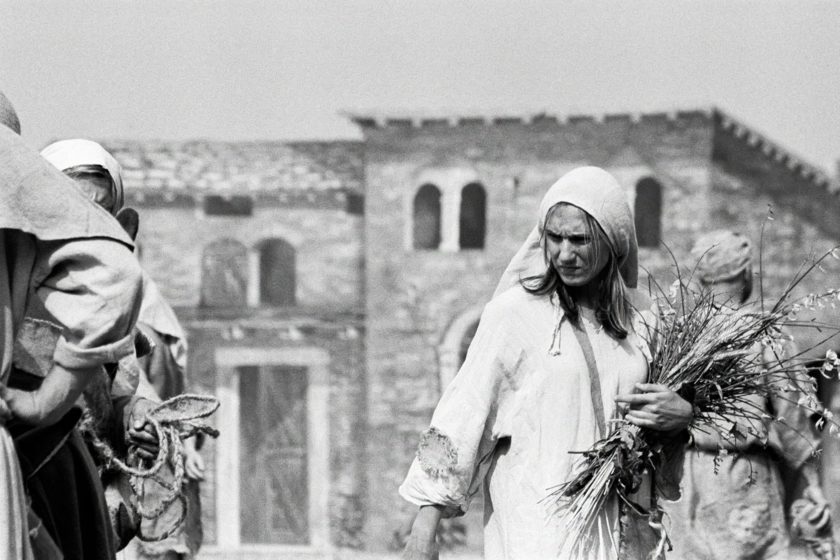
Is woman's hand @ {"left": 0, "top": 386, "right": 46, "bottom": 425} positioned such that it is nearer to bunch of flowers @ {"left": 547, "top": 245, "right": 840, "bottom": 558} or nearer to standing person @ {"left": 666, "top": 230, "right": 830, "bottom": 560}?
bunch of flowers @ {"left": 547, "top": 245, "right": 840, "bottom": 558}

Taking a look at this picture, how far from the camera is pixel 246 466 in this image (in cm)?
2416

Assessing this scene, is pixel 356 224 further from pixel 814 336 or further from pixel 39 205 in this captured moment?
pixel 39 205

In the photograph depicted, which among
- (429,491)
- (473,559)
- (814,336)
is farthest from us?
(814,336)

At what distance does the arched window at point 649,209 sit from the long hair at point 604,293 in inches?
736

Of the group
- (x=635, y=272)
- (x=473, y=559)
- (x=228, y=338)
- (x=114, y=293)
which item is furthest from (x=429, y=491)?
(x=228, y=338)

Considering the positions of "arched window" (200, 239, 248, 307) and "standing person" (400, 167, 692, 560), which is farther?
"arched window" (200, 239, 248, 307)

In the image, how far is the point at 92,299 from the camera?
13.7 feet

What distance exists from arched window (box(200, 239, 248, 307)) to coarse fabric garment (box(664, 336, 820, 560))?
16.5 meters

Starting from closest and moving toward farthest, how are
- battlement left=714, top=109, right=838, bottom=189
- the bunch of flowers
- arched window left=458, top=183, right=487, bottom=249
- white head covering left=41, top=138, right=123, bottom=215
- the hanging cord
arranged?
1. the bunch of flowers
2. the hanging cord
3. white head covering left=41, top=138, right=123, bottom=215
4. battlement left=714, top=109, right=838, bottom=189
5. arched window left=458, top=183, right=487, bottom=249

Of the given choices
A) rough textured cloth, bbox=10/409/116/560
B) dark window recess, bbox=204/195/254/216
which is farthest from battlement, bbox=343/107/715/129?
rough textured cloth, bbox=10/409/116/560

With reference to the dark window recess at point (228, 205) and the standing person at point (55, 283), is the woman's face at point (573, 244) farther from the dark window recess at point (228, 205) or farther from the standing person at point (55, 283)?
the dark window recess at point (228, 205)

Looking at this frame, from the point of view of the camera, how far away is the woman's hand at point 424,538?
16.6ft

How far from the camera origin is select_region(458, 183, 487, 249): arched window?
24188mm

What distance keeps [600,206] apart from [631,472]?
2.51 feet
